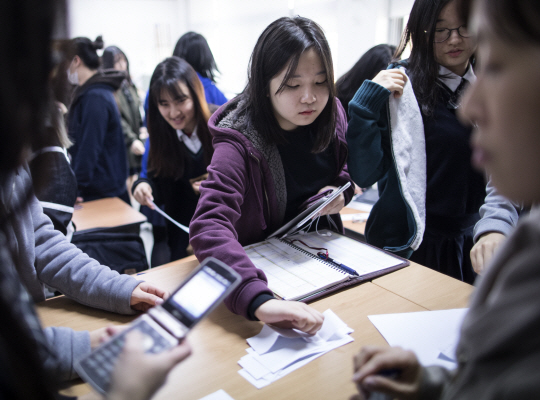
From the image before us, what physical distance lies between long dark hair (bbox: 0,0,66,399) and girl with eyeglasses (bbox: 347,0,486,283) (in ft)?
3.28

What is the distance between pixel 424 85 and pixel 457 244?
0.55 metres

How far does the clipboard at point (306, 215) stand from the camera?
1139 mm

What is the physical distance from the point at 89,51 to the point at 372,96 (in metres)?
2.25

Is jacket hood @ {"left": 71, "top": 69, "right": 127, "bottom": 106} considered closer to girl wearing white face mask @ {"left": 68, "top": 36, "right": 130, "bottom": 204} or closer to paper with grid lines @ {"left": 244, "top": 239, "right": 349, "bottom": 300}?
girl wearing white face mask @ {"left": 68, "top": 36, "right": 130, "bottom": 204}

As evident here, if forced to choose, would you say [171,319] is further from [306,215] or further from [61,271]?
[306,215]

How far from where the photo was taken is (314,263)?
1.14 m

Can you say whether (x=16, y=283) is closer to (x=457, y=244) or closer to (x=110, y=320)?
(x=110, y=320)

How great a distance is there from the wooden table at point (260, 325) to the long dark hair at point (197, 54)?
2.05 metres

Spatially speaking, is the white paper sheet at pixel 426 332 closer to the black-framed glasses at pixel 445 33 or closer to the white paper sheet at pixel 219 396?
the white paper sheet at pixel 219 396

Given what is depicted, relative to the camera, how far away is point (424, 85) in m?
1.32

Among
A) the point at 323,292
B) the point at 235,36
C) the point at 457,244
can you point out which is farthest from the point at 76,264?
the point at 235,36

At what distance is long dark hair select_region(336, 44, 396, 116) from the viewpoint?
2311 millimetres

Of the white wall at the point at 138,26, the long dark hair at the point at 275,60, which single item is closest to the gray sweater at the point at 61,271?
the long dark hair at the point at 275,60

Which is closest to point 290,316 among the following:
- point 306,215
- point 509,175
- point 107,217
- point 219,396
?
point 219,396
